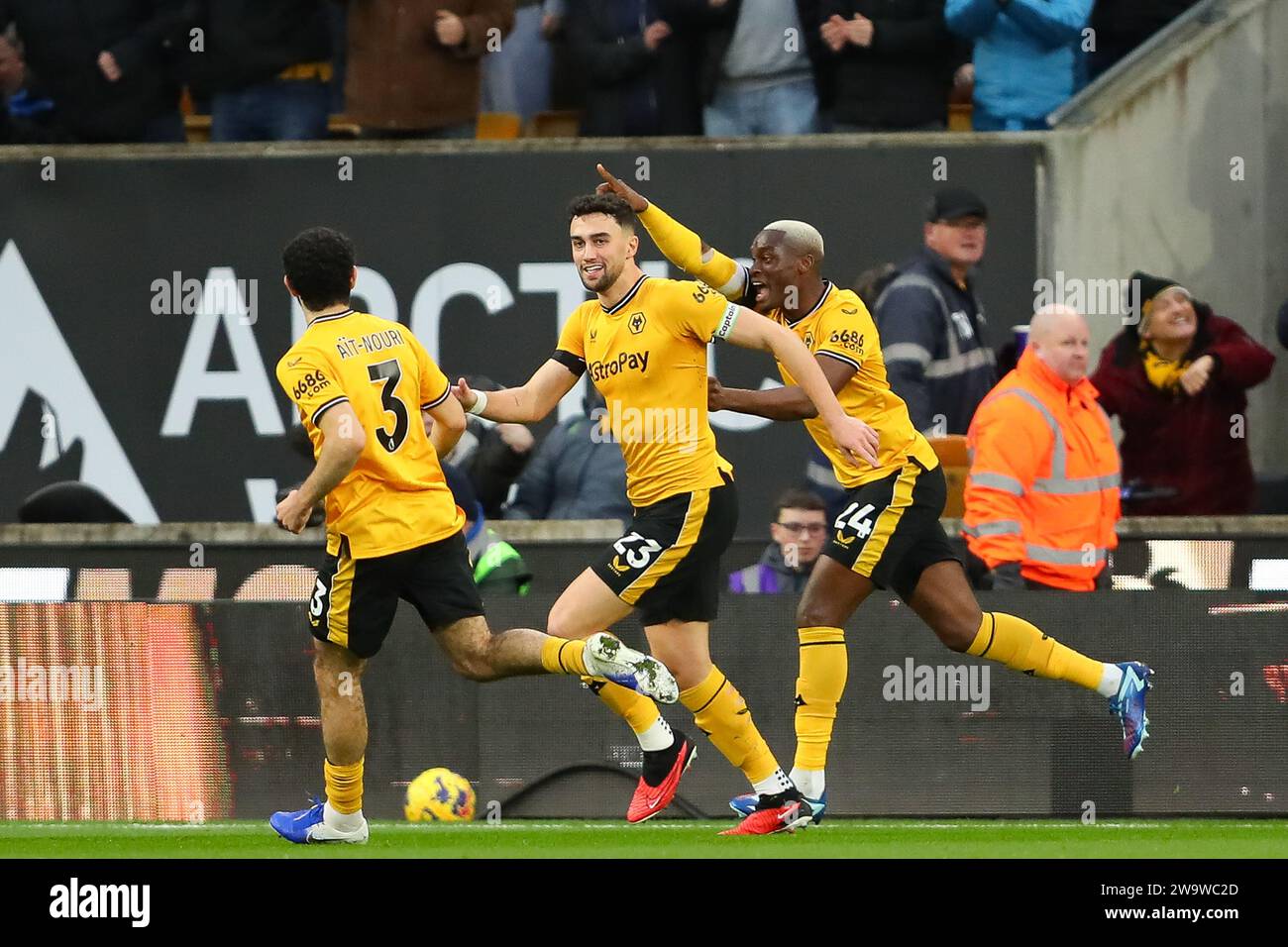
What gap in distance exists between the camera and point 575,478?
12414 mm

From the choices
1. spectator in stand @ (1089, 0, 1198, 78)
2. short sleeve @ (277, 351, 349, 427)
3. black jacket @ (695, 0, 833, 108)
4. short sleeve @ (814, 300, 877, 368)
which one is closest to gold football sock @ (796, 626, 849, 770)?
short sleeve @ (814, 300, 877, 368)

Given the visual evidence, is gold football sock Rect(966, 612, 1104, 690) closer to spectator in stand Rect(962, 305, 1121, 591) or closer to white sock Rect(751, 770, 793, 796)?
spectator in stand Rect(962, 305, 1121, 591)

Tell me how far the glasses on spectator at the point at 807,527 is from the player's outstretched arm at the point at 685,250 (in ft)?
5.39

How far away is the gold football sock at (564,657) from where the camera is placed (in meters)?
8.97

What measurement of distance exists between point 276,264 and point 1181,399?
197 inches

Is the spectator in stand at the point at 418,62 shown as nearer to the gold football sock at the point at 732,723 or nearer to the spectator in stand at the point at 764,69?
the spectator in stand at the point at 764,69

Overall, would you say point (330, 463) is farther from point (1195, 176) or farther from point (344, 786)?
point (1195, 176)

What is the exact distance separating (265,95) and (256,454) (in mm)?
2033

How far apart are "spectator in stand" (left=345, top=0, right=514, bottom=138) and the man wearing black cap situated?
2.82 metres

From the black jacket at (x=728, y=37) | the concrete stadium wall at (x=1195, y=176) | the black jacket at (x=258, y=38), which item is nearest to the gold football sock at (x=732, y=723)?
the concrete stadium wall at (x=1195, y=176)

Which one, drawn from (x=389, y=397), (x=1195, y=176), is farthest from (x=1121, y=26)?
(x=389, y=397)

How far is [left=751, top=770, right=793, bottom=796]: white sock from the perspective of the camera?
381 inches

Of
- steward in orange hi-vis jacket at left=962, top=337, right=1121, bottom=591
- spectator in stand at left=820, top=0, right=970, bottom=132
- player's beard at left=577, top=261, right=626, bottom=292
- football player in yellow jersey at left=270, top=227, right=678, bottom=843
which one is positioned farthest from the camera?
spectator in stand at left=820, top=0, right=970, bottom=132

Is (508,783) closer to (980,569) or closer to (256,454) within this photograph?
(980,569)
